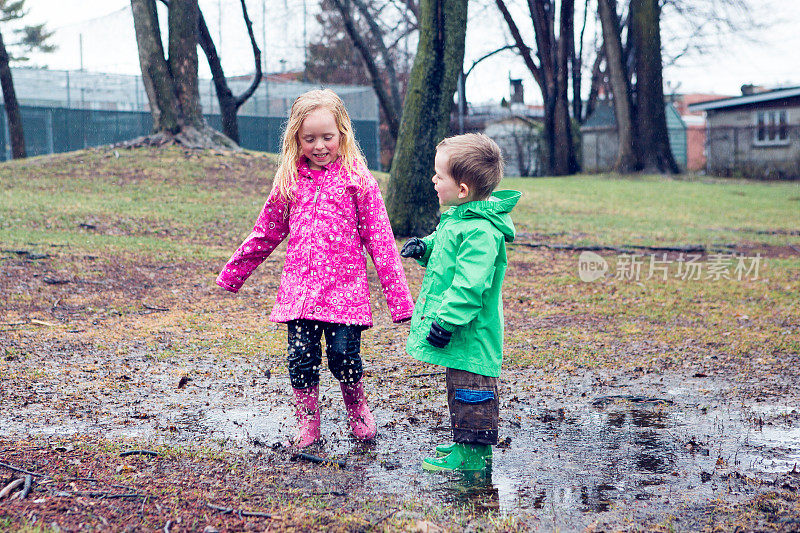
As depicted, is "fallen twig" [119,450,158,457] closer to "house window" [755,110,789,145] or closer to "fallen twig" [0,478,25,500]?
"fallen twig" [0,478,25,500]

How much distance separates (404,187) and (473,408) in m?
6.33

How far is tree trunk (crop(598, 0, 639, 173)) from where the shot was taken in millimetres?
24469

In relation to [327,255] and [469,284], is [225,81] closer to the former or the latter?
[327,255]

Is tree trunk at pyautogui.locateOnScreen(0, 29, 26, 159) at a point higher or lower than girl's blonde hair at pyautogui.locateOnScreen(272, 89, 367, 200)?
higher

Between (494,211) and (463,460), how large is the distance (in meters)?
0.98

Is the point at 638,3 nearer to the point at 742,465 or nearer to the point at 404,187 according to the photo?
the point at 404,187

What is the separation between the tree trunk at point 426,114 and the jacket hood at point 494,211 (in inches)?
236

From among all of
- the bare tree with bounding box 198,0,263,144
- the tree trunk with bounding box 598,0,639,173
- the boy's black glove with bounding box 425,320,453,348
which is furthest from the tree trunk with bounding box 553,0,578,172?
the boy's black glove with bounding box 425,320,453,348

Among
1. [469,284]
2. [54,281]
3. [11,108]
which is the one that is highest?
[11,108]

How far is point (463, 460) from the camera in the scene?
3248mm

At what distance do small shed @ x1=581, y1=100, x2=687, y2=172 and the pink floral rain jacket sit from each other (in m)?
28.9

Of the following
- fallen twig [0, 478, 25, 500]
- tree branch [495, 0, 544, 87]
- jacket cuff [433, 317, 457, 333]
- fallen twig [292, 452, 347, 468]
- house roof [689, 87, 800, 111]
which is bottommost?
fallen twig [292, 452, 347, 468]

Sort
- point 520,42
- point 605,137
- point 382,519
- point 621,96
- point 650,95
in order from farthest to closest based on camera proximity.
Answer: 1. point 605,137
2. point 520,42
3. point 621,96
4. point 650,95
5. point 382,519

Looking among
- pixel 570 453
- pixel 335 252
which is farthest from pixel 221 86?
pixel 570 453
